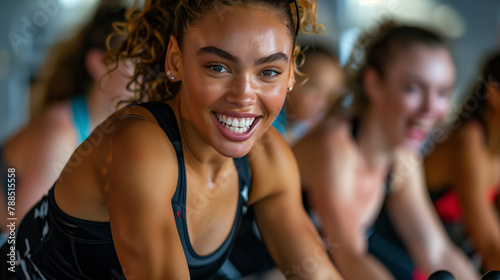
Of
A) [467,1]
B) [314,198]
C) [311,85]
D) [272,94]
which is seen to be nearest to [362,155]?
[314,198]

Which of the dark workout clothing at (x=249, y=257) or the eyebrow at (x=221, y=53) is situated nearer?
the eyebrow at (x=221, y=53)

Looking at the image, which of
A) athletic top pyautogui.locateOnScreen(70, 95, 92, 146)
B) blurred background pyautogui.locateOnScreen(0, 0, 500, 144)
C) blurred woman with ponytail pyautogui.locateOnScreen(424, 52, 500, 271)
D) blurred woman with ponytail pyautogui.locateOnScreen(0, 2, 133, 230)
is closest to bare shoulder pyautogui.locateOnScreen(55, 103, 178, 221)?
blurred woman with ponytail pyautogui.locateOnScreen(0, 2, 133, 230)

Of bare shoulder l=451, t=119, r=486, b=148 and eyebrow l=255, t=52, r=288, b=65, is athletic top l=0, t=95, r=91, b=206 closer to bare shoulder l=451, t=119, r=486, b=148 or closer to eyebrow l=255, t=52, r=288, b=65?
eyebrow l=255, t=52, r=288, b=65

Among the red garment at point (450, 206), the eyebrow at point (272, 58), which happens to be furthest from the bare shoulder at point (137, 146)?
the red garment at point (450, 206)

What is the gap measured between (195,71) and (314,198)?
495 mm

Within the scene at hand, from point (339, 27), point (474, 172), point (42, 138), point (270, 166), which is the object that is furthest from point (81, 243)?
point (339, 27)

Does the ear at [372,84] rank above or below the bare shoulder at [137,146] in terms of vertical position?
below

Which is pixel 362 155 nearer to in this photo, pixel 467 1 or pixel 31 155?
pixel 31 155

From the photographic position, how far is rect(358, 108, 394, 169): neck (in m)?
1.00

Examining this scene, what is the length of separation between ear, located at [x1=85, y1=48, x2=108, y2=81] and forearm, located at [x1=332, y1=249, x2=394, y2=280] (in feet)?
1.73

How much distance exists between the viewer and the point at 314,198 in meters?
0.95

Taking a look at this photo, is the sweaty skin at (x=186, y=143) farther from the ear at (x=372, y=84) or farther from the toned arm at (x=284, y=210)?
the ear at (x=372, y=84)

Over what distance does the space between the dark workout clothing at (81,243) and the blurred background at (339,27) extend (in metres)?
0.55

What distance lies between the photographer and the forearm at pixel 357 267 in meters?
0.88
